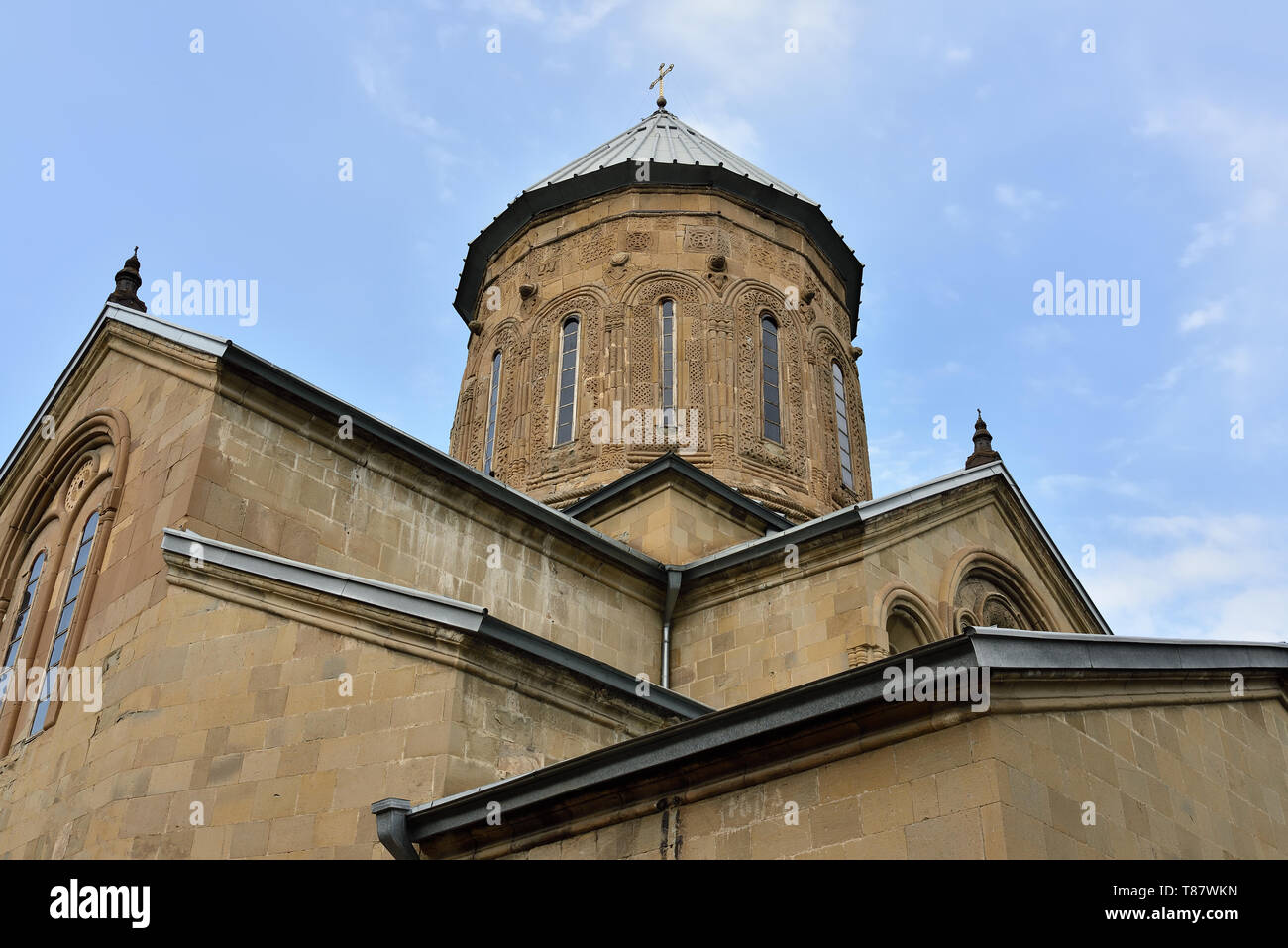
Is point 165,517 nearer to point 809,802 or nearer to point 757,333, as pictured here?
point 809,802

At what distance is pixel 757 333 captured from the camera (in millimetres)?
16547

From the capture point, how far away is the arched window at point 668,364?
50.9 ft

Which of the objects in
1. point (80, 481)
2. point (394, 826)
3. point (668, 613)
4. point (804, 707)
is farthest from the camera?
point (668, 613)

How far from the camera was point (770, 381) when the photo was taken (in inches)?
645

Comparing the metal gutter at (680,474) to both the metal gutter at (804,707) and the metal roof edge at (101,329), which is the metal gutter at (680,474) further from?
the metal gutter at (804,707)

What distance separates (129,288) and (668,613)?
6.09 metres

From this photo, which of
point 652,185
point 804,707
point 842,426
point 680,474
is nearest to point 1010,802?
point 804,707

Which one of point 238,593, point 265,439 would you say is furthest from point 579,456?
point 238,593

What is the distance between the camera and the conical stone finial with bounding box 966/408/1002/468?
14352 millimetres

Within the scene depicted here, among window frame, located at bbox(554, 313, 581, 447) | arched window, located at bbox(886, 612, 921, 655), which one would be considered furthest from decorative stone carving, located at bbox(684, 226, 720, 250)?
arched window, located at bbox(886, 612, 921, 655)

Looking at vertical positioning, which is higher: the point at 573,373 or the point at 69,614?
the point at 573,373

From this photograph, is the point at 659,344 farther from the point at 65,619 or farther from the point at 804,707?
the point at 804,707

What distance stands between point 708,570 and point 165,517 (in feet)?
16.9

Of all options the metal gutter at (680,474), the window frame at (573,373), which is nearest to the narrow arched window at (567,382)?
the window frame at (573,373)
